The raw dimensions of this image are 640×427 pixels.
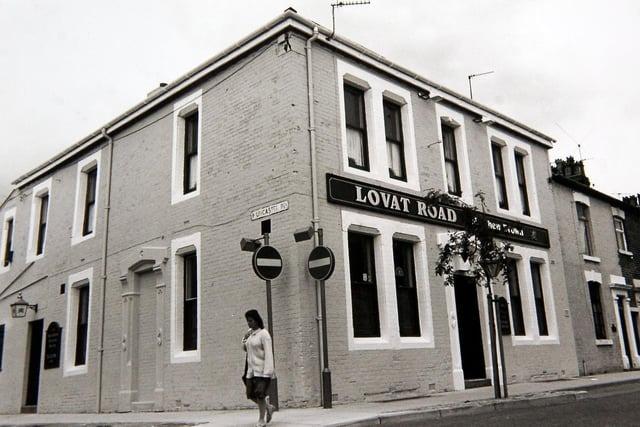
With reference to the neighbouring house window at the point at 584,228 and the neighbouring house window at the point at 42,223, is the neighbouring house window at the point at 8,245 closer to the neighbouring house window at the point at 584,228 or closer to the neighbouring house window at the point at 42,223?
the neighbouring house window at the point at 42,223

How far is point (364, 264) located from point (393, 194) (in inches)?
70.0

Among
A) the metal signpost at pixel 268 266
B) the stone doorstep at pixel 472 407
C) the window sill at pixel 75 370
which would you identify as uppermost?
the metal signpost at pixel 268 266

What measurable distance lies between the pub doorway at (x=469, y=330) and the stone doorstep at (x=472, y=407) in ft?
9.54

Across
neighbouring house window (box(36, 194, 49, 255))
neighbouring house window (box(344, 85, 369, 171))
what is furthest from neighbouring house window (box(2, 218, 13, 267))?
neighbouring house window (box(344, 85, 369, 171))

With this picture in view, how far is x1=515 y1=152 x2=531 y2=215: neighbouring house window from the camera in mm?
18875

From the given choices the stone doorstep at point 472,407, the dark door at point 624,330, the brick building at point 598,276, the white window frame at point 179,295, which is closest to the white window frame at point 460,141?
the brick building at point 598,276

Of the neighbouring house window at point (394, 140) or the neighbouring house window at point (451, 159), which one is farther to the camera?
the neighbouring house window at point (451, 159)

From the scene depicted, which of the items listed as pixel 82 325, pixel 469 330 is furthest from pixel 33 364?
pixel 469 330

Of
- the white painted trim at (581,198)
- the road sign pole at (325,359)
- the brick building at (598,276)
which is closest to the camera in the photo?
the road sign pole at (325,359)

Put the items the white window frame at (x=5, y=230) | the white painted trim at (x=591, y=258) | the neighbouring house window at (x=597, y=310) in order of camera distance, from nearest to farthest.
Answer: the neighbouring house window at (x=597, y=310)
the white painted trim at (x=591, y=258)
the white window frame at (x=5, y=230)

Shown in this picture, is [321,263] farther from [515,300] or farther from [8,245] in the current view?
[8,245]

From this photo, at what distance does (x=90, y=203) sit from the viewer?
18.1 meters

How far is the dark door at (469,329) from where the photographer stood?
1509 cm

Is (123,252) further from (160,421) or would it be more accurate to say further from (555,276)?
(555,276)
